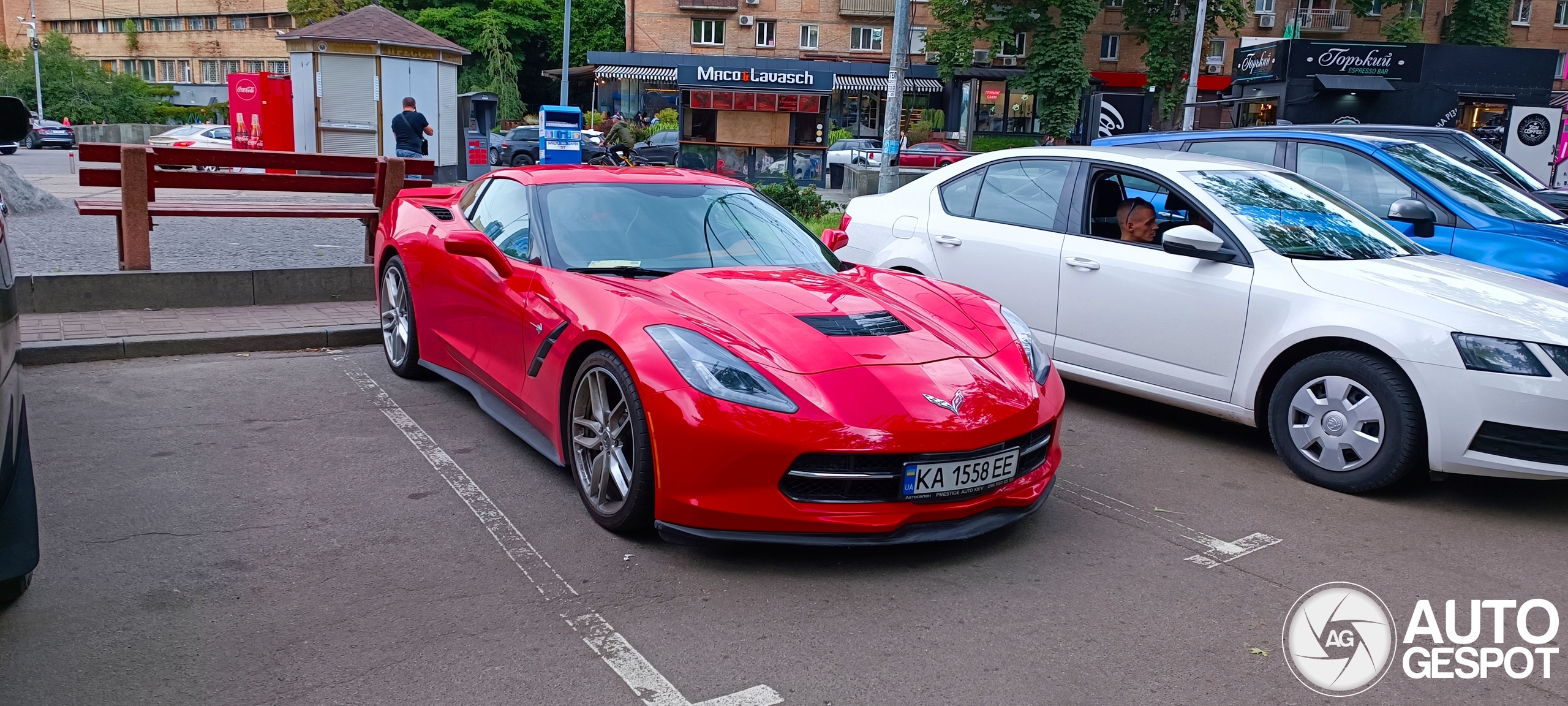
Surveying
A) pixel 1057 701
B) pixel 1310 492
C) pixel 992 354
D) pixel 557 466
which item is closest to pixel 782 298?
pixel 992 354

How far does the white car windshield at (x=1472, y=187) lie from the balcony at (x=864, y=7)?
4731cm

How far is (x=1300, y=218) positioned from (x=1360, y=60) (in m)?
23.3

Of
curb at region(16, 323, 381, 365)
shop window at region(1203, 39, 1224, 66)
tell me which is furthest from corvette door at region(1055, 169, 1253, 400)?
shop window at region(1203, 39, 1224, 66)

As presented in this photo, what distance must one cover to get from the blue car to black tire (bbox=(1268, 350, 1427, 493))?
2.22m

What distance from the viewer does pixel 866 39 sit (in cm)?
5341

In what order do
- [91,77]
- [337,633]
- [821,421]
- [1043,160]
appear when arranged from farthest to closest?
[91,77]
[1043,160]
[821,421]
[337,633]

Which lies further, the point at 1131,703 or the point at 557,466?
the point at 557,466

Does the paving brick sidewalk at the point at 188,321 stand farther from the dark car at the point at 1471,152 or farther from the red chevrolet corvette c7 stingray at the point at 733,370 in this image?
the dark car at the point at 1471,152

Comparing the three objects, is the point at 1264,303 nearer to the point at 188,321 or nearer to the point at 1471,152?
the point at 1471,152

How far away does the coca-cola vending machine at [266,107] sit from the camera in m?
21.2

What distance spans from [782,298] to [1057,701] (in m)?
1.95

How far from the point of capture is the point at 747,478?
365 cm

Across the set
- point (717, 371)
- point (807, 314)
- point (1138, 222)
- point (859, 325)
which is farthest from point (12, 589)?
point (1138, 222)

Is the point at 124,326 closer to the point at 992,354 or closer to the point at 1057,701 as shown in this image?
the point at 992,354
